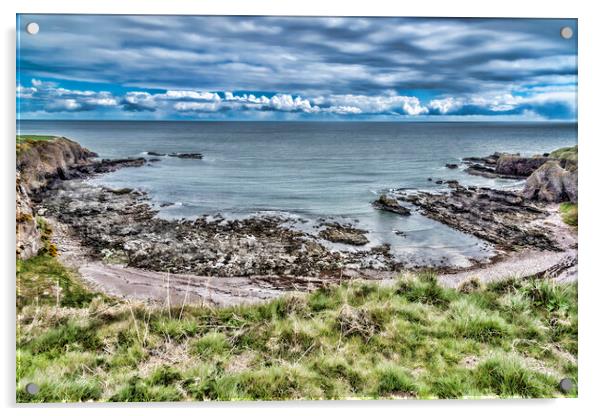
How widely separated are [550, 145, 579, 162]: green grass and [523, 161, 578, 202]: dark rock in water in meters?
0.08

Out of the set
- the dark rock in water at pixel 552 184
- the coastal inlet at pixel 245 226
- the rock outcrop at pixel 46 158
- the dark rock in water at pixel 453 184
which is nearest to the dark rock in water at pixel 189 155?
the coastal inlet at pixel 245 226

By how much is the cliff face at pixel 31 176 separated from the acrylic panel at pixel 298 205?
0.08ft

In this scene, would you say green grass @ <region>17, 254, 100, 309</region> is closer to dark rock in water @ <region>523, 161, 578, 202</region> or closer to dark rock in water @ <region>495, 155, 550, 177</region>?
dark rock in water @ <region>495, 155, 550, 177</region>

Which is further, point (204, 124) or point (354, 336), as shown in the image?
point (204, 124)

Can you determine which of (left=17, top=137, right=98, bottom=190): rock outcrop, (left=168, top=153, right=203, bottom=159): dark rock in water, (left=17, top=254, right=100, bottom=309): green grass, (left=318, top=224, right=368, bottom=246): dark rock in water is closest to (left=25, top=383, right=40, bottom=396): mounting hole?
(left=17, top=254, right=100, bottom=309): green grass

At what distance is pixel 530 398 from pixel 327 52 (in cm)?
372

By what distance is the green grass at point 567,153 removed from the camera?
196 inches

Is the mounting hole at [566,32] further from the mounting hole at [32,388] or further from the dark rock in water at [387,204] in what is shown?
the mounting hole at [32,388]

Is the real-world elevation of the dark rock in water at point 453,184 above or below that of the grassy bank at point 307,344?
above

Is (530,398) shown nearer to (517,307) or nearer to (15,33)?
(517,307)

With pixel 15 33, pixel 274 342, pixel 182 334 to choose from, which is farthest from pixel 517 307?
pixel 15 33

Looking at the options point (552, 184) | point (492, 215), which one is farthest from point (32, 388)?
point (552, 184)

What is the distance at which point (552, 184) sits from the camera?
500 cm

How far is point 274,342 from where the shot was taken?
468 centimetres
